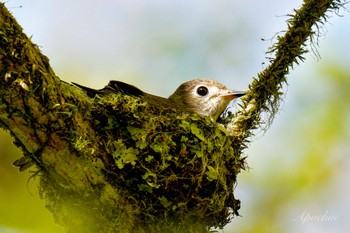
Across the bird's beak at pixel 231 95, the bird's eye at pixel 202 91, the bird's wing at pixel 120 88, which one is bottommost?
the bird's wing at pixel 120 88

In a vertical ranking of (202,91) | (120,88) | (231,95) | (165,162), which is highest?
(202,91)

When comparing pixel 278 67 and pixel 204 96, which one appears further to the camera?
pixel 204 96

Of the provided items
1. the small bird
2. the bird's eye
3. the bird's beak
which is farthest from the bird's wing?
the bird's eye

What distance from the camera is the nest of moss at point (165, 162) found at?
4168 mm

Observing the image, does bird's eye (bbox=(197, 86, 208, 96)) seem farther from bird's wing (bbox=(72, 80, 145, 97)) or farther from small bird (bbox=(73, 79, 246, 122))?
bird's wing (bbox=(72, 80, 145, 97))

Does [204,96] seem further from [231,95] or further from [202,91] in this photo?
[231,95]

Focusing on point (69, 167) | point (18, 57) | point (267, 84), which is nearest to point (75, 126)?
point (69, 167)

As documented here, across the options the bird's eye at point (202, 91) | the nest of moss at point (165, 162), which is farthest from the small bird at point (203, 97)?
the nest of moss at point (165, 162)

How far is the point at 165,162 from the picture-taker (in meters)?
4.44

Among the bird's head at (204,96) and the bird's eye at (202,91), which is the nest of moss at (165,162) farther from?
the bird's eye at (202,91)

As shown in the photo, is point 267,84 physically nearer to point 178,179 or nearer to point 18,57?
point 178,179

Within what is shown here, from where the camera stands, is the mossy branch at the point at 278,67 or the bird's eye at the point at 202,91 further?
the bird's eye at the point at 202,91

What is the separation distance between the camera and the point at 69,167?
3.77 m

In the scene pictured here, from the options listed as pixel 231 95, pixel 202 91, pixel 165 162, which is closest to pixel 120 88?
pixel 165 162
